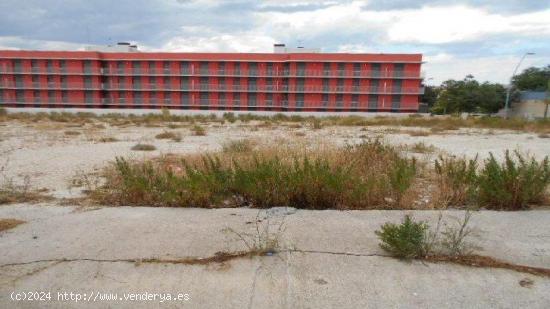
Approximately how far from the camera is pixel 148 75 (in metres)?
66.4

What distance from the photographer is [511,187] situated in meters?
5.30

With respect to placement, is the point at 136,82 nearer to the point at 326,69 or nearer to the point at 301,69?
the point at 301,69

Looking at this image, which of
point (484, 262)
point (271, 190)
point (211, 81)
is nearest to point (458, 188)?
point (484, 262)

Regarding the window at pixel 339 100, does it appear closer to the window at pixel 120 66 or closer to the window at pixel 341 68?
the window at pixel 341 68

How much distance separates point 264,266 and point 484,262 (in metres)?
2.17

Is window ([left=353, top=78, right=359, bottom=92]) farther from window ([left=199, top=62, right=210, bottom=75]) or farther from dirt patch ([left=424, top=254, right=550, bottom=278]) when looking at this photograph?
dirt patch ([left=424, top=254, right=550, bottom=278])

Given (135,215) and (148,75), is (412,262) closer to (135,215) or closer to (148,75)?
(135,215)

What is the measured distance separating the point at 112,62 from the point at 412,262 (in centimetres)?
7332

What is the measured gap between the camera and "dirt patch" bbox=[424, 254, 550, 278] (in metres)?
3.50

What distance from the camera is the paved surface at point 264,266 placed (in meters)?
3.13

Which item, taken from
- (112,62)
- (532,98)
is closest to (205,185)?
(112,62)

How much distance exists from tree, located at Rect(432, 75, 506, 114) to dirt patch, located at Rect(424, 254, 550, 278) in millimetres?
79314

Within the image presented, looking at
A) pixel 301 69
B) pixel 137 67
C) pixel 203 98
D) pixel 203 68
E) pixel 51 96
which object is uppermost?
pixel 301 69

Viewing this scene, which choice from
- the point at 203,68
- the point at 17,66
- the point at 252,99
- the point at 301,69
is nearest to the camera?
the point at 301,69
